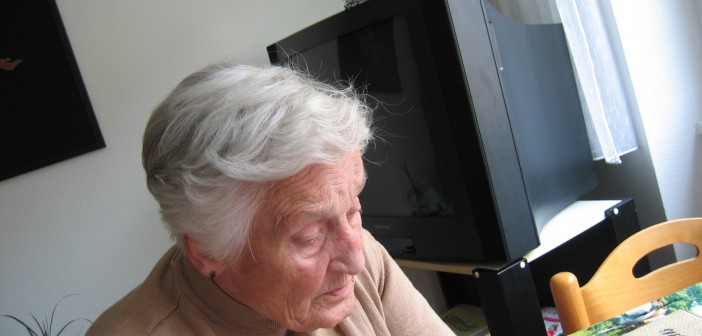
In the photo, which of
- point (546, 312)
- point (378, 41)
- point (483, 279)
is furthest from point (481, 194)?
point (546, 312)

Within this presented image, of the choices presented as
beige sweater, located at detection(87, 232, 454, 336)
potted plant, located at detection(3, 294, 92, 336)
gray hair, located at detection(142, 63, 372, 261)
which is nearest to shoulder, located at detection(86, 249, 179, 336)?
beige sweater, located at detection(87, 232, 454, 336)

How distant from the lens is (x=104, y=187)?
162 centimetres

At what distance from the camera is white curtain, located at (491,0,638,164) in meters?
1.53

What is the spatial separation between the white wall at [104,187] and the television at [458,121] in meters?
0.40

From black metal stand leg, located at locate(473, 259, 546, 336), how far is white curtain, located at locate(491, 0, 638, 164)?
532 mm

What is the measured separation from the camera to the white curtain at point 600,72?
1534mm

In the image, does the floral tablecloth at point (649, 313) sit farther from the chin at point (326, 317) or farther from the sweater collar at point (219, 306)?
the sweater collar at point (219, 306)

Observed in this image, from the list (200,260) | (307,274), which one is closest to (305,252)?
(307,274)

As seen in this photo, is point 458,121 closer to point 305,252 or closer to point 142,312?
point 305,252

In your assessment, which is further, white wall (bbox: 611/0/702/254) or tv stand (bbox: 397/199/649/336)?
white wall (bbox: 611/0/702/254)

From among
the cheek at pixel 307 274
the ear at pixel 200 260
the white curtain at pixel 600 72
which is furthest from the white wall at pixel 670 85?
the ear at pixel 200 260

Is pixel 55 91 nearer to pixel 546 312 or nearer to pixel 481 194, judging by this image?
pixel 481 194

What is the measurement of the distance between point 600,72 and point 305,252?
1226 millimetres

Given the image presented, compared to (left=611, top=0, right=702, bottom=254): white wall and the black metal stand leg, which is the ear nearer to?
the black metal stand leg
